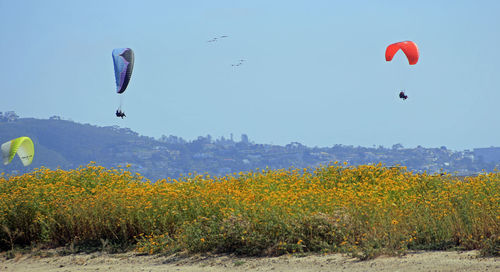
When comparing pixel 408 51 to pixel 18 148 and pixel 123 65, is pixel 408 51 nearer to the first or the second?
pixel 123 65

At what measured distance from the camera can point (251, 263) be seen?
940cm

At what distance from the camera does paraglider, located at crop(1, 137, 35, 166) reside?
17.4 m

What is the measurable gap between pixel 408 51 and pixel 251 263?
1191 cm

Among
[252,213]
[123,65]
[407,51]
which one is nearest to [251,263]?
[252,213]

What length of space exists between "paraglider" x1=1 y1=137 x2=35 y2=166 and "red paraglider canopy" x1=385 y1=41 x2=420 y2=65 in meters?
10.6

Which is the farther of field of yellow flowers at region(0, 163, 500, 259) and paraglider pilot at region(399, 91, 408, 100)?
paraglider pilot at region(399, 91, 408, 100)

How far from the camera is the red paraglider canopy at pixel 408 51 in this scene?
19.4 meters

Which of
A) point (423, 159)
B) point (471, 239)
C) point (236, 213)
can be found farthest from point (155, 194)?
point (423, 159)

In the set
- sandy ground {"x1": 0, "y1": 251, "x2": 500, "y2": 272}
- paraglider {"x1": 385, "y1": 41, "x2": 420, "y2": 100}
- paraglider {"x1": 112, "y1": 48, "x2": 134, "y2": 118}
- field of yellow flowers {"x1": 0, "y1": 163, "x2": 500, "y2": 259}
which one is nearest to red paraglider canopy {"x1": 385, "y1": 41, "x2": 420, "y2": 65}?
paraglider {"x1": 385, "y1": 41, "x2": 420, "y2": 100}

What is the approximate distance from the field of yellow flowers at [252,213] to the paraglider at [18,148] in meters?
2.88

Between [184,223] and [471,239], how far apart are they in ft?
15.0

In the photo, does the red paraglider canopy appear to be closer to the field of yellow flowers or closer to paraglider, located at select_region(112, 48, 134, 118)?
the field of yellow flowers

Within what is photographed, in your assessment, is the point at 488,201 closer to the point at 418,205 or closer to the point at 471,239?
the point at 418,205

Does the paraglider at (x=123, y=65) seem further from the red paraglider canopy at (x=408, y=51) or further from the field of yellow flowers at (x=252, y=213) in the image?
the red paraglider canopy at (x=408, y=51)
